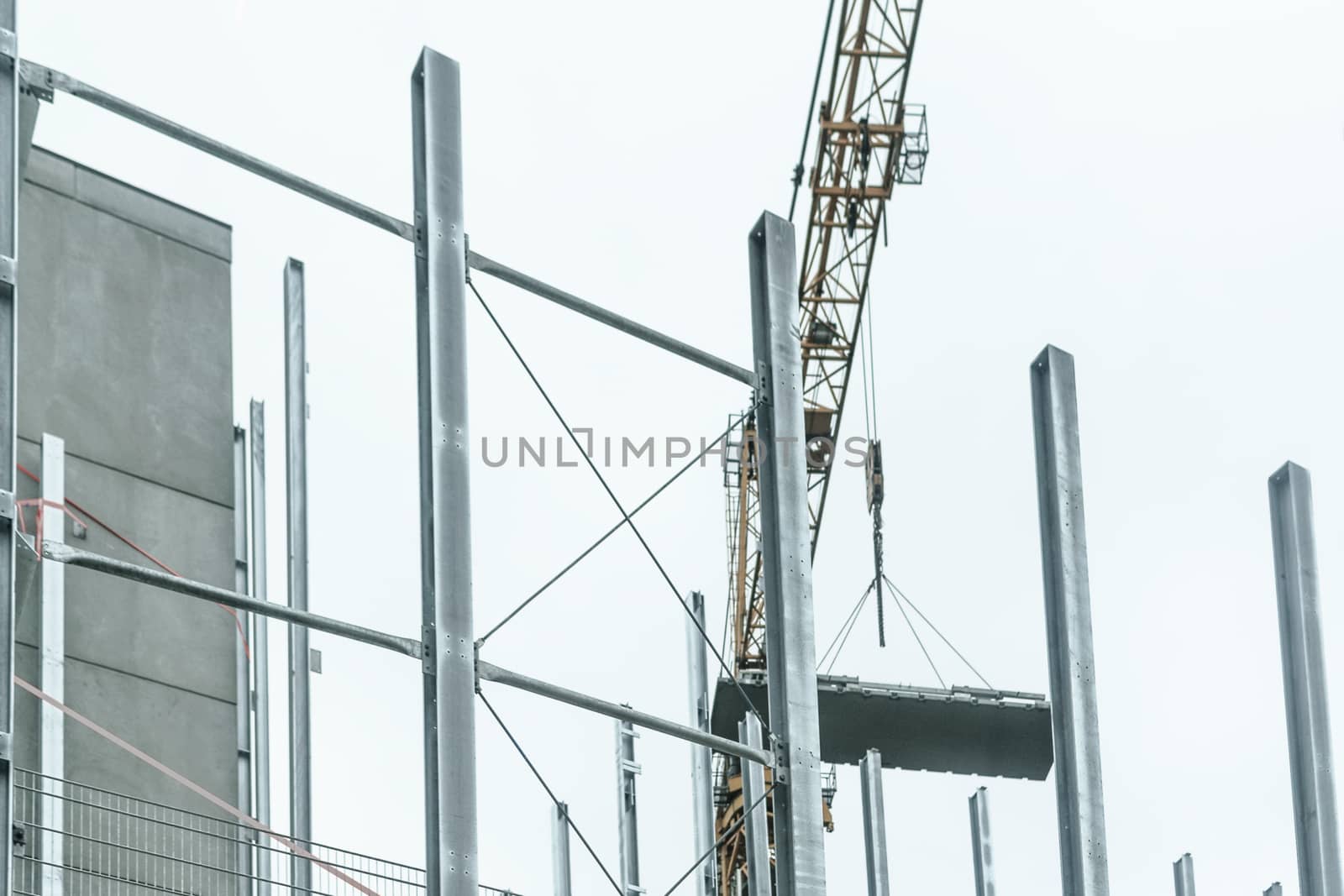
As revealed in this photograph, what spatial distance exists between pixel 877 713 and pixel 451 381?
2556 cm

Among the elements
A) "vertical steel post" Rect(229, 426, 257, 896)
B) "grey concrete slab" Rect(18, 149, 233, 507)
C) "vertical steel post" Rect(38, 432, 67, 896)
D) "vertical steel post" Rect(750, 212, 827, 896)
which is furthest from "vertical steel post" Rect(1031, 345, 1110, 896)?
"grey concrete slab" Rect(18, 149, 233, 507)

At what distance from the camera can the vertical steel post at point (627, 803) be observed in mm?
27609

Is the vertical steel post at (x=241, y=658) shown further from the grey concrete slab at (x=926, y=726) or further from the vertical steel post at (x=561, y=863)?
the grey concrete slab at (x=926, y=726)

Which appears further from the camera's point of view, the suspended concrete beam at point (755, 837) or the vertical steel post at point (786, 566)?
the suspended concrete beam at point (755, 837)

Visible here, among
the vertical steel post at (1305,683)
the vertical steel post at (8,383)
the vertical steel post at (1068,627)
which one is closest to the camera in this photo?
the vertical steel post at (8,383)

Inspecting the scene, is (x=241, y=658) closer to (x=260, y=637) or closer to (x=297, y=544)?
(x=260, y=637)

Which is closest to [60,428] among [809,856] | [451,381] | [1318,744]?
[451,381]

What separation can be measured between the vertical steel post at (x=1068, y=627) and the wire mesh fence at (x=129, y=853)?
3.96 metres

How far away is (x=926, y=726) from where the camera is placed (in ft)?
126

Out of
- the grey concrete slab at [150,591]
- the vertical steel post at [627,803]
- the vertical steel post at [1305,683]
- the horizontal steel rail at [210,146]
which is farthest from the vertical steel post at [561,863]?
the horizontal steel rail at [210,146]

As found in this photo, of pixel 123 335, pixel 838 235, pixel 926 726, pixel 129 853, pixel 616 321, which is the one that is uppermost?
pixel 838 235

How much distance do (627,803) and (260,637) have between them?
7.48 meters

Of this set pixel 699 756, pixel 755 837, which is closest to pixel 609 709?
pixel 755 837

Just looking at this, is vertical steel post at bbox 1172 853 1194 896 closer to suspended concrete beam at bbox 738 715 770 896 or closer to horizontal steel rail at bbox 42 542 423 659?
suspended concrete beam at bbox 738 715 770 896
